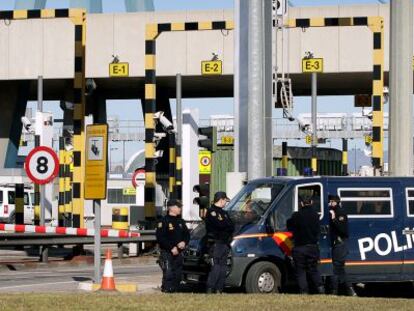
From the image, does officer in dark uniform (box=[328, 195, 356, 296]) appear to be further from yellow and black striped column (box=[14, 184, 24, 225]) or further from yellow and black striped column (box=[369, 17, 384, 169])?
yellow and black striped column (box=[14, 184, 24, 225])

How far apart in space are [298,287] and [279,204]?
134cm

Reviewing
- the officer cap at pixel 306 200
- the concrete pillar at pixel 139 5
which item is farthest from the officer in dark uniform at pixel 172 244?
the concrete pillar at pixel 139 5

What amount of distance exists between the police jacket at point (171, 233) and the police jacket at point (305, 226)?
1614mm

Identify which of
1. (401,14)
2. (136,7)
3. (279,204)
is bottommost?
(279,204)

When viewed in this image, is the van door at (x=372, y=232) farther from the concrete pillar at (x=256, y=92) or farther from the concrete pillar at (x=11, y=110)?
the concrete pillar at (x=11, y=110)

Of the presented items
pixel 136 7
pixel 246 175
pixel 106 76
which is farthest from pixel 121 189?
pixel 246 175

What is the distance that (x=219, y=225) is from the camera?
56.6 feet

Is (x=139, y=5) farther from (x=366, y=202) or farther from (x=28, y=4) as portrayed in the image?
(x=366, y=202)

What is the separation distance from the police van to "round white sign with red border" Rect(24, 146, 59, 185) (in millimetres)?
6702

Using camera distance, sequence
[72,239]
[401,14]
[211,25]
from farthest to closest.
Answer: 1. [211,25]
2. [72,239]
3. [401,14]

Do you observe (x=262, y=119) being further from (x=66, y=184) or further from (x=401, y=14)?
(x=66, y=184)

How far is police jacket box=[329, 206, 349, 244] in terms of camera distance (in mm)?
17797

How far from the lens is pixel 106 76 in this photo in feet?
151

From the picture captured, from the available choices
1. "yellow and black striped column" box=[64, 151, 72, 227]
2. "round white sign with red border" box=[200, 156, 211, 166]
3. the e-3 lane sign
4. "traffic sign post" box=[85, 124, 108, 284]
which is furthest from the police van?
"round white sign with red border" box=[200, 156, 211, 166]
